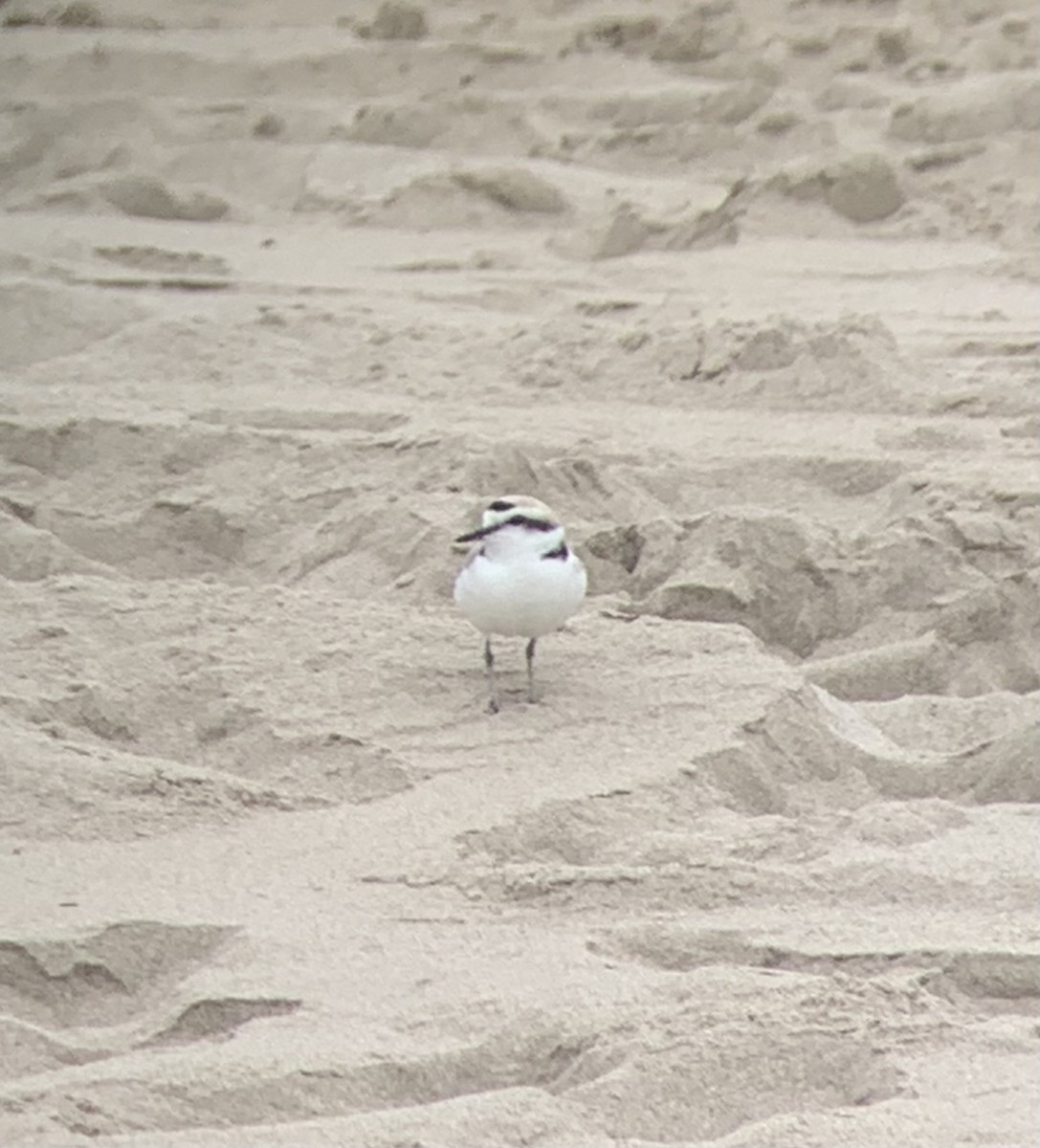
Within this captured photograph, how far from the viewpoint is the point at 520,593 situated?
5.14 meters

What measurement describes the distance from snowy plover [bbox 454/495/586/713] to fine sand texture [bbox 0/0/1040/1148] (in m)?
0.14

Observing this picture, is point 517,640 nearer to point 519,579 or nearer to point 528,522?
point 528,522

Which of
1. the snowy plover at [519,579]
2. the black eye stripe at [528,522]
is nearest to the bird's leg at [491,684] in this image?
the snowy plover at [519,579]

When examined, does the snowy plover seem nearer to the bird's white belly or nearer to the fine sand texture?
the bird's white belly

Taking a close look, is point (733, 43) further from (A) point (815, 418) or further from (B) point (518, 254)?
(A) point (815, 418)

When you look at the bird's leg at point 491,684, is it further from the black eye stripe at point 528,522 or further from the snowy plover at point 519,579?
the black eye stripe at point 528,522

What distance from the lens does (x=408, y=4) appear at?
11383 mm

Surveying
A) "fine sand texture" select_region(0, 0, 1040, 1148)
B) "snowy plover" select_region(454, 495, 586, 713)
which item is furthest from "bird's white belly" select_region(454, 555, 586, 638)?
"fine sand texture" select_region(0, 0, 1040, 1148)

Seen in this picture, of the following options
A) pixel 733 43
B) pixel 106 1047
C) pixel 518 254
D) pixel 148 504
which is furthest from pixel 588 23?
pixel 106 1047

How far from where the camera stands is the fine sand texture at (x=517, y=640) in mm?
3834

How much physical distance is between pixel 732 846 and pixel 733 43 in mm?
7073

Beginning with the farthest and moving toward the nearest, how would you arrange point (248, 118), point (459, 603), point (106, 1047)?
point (248, 118) < point (459, 603) < point (106, 1047)

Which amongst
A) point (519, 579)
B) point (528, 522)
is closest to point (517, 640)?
point (528, 522)

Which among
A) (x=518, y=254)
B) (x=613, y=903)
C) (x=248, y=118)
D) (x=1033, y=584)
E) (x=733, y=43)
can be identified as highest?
(x=733, y=43)
